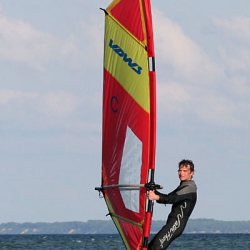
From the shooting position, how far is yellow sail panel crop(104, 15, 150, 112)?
7828mm

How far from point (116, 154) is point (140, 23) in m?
1.48

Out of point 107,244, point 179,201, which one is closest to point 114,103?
point 179,201

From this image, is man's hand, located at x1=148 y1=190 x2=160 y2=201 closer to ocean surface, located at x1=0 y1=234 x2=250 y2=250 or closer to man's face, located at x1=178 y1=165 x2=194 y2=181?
man's face, located at x1=178 y1=165 x2=194 y2=181

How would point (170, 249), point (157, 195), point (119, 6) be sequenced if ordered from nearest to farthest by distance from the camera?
point (157, 195), point (119, 6), point (170, 249)

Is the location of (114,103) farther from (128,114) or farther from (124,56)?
(124,56)

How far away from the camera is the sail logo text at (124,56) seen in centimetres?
794

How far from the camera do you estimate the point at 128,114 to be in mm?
8227

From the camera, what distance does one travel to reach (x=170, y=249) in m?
41.5

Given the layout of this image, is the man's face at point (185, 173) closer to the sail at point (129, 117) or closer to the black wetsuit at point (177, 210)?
the black wetsuit at point (177, 210)

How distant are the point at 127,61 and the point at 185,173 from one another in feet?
4.15

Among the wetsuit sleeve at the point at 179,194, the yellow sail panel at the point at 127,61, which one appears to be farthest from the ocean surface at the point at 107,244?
the wetsuit sleeve at the point at 179,194

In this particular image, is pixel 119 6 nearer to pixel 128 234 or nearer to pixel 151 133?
pixel 151 133

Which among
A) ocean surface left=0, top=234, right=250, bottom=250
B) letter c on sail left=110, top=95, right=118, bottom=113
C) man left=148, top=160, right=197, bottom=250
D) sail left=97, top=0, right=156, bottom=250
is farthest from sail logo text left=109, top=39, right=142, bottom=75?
ocean surface left=0, top=234, right=250, bottom=250

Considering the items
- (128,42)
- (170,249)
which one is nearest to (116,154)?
(128,42)
